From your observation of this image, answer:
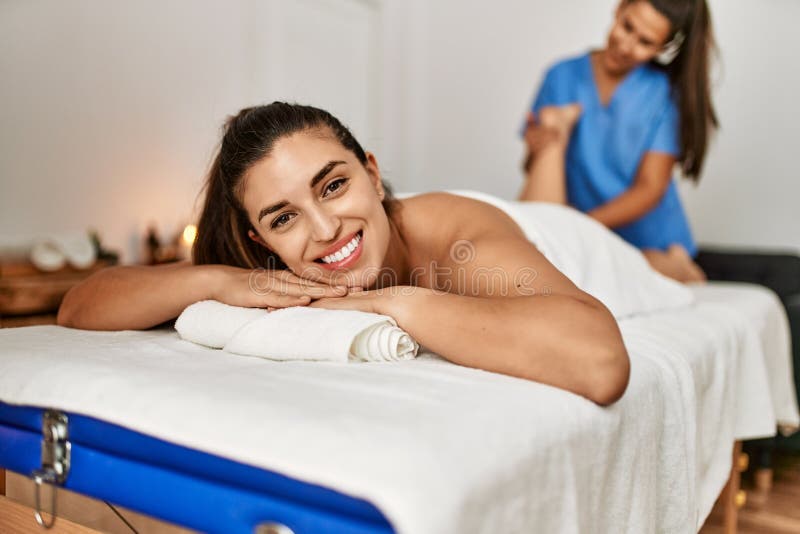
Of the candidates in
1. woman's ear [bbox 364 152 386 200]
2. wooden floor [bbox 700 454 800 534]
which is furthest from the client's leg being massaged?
woman's ear [bbox 364 152 386 200]

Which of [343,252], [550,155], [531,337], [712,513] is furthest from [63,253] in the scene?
[712,513]

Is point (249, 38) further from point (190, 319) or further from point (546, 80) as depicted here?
point (190, 319)

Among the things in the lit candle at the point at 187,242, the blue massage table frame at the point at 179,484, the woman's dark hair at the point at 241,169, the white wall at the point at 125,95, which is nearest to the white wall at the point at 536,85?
the white wall at the point at 125,95

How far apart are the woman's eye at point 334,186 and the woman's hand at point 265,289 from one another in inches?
5.9

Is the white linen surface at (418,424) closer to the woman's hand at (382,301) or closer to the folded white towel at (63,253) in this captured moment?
the woman's hand at (382,301)

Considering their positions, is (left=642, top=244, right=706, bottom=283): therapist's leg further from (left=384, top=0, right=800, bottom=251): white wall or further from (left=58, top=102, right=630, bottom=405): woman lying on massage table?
(left=58, top=102, right=630, bottom=405): woman lying on massage table

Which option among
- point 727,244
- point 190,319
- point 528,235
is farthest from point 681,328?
point 727,244

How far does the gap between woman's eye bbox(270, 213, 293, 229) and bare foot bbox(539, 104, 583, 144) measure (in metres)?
1.87

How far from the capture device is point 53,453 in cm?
85

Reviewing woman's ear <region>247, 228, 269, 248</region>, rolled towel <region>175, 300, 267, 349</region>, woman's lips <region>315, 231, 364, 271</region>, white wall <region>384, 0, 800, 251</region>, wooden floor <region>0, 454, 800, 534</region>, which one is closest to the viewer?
wooden floor <region>0, 454, 800, 534</region>

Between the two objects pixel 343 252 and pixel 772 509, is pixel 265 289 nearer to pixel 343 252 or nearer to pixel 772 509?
pixel 343 252

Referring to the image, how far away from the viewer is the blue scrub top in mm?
2646

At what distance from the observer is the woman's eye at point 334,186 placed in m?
1.14

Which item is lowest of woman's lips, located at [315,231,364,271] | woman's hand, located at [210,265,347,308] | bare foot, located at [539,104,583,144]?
woman's hand, located at [210,265,347,308]
